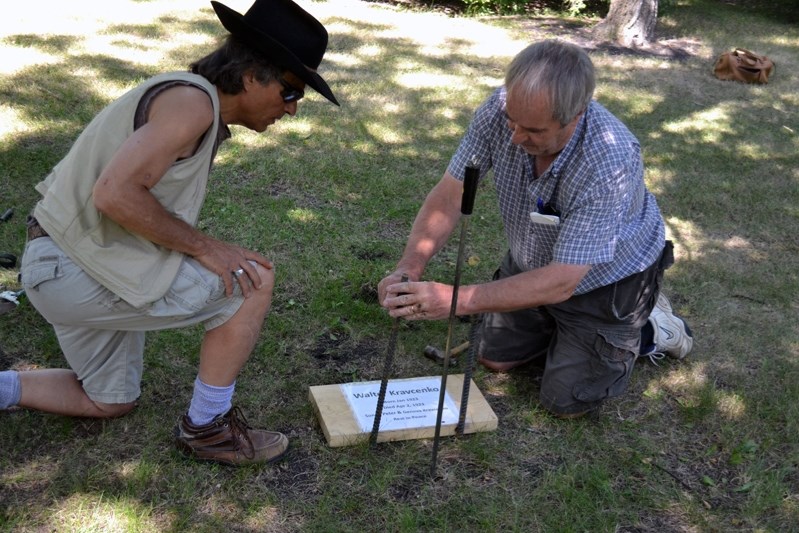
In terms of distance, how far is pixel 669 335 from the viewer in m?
3.72

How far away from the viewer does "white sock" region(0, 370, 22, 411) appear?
2746 mm

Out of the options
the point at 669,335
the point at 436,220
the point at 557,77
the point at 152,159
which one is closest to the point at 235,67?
the point at 152,159

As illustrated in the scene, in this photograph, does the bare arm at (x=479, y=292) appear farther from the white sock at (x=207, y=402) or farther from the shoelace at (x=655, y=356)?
the shoelace at (x=655, y=356)

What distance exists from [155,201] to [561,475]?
1.86m

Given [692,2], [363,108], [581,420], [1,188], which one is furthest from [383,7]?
[581,420]

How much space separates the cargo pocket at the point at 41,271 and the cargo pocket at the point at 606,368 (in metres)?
2.12

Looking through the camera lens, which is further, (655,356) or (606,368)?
(655,356)

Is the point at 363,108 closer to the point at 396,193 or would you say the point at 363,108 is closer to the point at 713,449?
the point at 396,193

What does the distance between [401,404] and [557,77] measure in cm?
151

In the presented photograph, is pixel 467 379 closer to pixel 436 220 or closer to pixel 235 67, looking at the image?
pixel 436 220

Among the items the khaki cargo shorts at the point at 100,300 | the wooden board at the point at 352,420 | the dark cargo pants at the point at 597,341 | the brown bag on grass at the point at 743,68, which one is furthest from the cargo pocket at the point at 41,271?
the brown bag on grass at the point at 743,68

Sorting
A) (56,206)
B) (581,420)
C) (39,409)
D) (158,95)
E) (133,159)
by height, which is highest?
(158,95)

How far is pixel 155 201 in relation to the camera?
2.30 metres

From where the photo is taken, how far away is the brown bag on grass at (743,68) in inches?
340
